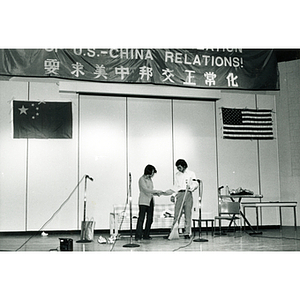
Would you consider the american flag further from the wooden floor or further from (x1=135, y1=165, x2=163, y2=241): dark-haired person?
(x1=135, y1=165, x2=163, y2=241): dark-haired person

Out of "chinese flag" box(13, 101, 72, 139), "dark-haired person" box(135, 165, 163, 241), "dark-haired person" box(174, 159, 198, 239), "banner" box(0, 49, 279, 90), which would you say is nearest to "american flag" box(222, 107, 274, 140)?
"dark-haired person" box(174, 159, 198, 239)

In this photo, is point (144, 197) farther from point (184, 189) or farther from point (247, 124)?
point (247, 124)

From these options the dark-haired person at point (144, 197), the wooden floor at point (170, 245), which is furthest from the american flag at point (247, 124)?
the dark-haired person at point (144, 197)

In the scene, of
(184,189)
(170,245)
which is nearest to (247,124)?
(184,189)

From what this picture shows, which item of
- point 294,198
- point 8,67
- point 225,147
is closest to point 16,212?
point 8,67

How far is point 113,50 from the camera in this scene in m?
5.54

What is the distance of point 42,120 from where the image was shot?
350 inches

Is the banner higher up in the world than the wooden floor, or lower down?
higher up

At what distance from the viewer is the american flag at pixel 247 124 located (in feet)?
32.1

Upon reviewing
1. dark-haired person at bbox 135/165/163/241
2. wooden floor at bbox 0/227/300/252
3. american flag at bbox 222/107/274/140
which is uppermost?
american flag at bbox 222/107/274/140

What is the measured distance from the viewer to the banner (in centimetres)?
533

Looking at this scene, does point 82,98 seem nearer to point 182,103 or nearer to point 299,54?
point 182,103

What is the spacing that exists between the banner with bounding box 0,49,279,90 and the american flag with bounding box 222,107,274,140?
12.7ft
